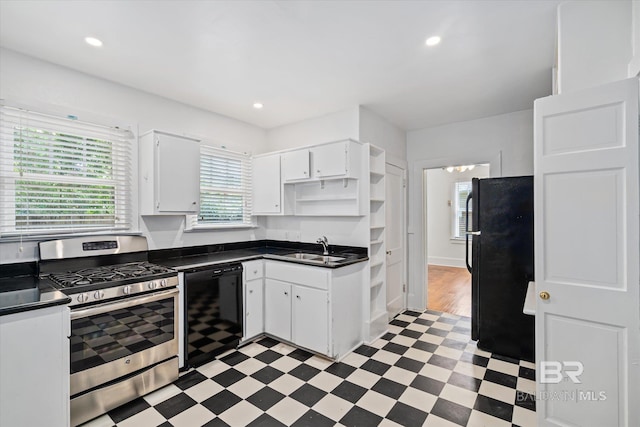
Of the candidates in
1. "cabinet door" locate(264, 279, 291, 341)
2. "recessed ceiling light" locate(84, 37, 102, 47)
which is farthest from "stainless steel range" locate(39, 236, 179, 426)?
"recessed ceiling light" locate(84, 37, 102, 47)

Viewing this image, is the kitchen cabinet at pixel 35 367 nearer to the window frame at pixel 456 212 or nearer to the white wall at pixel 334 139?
the white wall at pixel 334 139

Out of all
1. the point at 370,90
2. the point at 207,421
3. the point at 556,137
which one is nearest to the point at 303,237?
the point at 370,90

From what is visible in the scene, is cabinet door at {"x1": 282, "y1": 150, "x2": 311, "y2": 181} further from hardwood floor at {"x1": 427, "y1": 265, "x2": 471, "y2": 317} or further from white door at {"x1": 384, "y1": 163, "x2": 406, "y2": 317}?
hardwood floor at {"x1": 427, "y1": 265, "x2": 471, "y2": 317}

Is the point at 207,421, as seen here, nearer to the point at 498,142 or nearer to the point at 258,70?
the point at 258,70

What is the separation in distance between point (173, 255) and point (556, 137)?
11.1 ft

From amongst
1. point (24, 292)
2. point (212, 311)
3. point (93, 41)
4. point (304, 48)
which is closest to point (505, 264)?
point (304, 48)

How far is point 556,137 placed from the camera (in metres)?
1.70

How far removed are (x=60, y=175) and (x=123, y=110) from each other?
814 millimetres

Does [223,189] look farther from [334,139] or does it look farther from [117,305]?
[117,305]

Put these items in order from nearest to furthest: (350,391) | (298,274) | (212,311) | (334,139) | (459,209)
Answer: (350,391), (212,311), (298,274), (334,139), (459,209)

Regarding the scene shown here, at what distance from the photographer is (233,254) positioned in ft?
11.5

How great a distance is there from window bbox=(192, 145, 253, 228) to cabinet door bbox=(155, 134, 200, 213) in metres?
0.43

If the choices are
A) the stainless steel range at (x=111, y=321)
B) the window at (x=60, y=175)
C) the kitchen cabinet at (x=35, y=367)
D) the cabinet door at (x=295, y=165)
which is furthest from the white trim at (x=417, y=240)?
the kitchen cabinet at (x=35, y=367)

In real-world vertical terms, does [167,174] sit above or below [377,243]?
above
